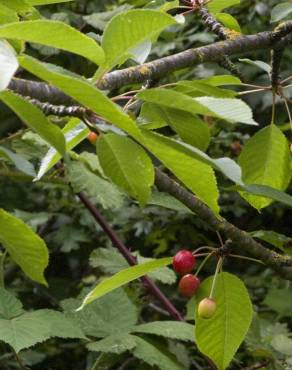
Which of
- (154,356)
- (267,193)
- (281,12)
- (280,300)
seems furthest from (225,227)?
(280,300)

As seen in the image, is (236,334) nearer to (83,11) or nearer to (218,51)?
(218,51)

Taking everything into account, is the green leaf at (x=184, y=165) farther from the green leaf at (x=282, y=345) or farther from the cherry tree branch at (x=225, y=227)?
the green leaf at (x=282, y=345)

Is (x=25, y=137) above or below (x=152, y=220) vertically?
above

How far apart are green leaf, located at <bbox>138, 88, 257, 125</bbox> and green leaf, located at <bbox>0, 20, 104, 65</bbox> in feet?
0.23

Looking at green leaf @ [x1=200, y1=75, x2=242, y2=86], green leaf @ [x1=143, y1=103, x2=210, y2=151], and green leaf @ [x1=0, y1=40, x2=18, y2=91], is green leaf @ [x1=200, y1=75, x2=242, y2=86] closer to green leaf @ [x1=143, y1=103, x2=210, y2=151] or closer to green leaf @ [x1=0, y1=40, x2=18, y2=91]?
green leaf @ [x1=143, y1=103, x2=210, y2=151]

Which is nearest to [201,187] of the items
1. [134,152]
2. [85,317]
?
[134,152]

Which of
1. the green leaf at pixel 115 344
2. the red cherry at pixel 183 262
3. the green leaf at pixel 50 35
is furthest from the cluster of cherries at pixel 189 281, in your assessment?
the green leaf at pixel 50 35

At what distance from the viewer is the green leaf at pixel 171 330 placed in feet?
4.43

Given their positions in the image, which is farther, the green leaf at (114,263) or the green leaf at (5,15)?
the green leaf at (114,263)

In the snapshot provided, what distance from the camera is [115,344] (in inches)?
52.7

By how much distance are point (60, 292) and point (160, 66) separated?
1.52 meters

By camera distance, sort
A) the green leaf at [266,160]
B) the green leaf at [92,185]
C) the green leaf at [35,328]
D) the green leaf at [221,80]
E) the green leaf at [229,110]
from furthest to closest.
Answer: the green leaf at [92,185], the green leaf at [35,328], the green leaf at [266,160], the green leaf at [221,80], the green leaf at [229,110]

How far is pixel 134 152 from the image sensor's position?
679 mm

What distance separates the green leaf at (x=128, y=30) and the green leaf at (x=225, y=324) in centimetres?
44
